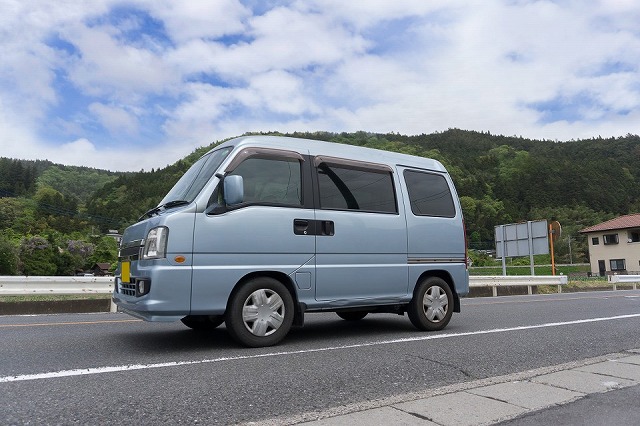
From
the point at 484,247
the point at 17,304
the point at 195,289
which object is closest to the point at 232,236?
the point at 195,289

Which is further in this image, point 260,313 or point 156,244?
point 260,313

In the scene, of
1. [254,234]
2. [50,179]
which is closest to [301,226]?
[254,234]

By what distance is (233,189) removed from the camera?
4836 millimetres

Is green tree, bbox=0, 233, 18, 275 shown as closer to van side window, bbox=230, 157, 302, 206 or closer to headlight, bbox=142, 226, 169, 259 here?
headlight, bbox=142, 226, 169, 259

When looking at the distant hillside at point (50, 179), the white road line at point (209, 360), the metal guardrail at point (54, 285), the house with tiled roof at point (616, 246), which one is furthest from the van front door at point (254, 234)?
the distant hillside at point (50, 179)

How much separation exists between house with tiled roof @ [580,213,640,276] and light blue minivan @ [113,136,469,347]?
200ft

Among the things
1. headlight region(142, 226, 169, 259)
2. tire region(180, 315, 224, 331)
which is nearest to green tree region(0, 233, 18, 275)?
tire region(180, 315, 224, 331)

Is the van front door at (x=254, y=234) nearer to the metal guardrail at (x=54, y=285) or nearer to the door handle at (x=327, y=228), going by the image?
the door handle at (x=327, y=228)

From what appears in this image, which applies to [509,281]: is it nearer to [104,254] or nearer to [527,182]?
[104,254]

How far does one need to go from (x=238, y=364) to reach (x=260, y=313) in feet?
2.74

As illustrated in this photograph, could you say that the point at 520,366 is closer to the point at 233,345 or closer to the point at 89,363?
the point at 233,345

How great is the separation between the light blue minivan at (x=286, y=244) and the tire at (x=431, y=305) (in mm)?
14

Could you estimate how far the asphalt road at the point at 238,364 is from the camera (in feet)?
10.3

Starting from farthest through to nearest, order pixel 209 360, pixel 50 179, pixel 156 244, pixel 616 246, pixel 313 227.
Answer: pixel 50 179 < pixel 616 246 < pixel 313 227 < pixel 156 244 < pixel 209 360
